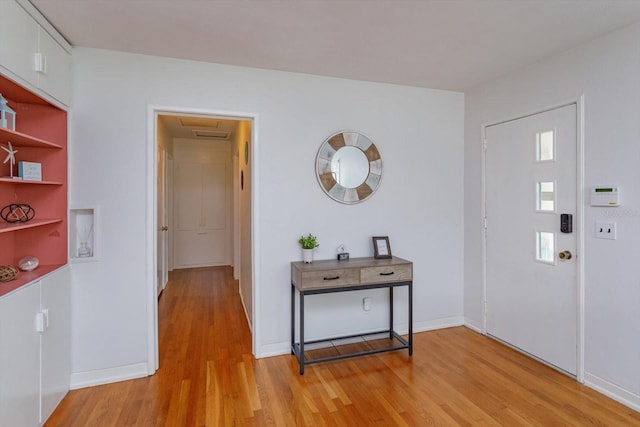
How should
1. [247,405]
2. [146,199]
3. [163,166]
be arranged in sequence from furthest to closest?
1. [163,166]
2. [146,199]
3. [247,405]

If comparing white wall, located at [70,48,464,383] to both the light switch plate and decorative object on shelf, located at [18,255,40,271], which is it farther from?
the light switch plate

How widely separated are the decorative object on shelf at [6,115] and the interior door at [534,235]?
3.71 meters

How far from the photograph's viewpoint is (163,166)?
16.8 feet

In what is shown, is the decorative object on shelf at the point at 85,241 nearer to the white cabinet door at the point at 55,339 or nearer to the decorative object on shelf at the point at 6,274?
the white cabinet door at the point at 55,339

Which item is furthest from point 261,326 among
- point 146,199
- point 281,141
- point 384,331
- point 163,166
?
point 163,166

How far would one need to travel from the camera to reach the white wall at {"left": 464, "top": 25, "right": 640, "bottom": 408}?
2.20m

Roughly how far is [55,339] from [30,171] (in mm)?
1100

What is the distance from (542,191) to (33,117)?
386cm

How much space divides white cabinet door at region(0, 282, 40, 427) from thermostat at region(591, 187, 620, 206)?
3.62m

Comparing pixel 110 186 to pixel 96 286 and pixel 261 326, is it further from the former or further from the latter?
pixel 261 326

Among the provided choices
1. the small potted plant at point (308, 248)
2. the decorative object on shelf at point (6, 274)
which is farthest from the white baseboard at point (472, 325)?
the decorative object on shelf at point (6, 274)

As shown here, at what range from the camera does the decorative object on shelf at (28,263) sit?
2141 mm

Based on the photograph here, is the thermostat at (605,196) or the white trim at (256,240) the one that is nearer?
the thermostat at (605,196)

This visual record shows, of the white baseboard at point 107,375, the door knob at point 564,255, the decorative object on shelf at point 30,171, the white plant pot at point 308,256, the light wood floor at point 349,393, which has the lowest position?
the light wood floor at point 349,393
